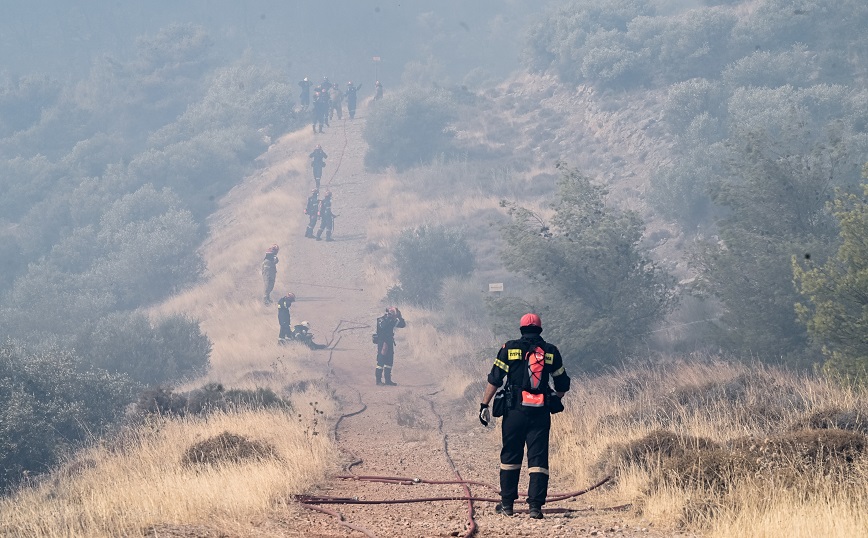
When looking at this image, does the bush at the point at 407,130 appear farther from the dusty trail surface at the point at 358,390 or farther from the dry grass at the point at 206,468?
the dry grass at the point at 206,468

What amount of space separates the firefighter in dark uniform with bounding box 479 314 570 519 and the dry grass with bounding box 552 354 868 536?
107 cm

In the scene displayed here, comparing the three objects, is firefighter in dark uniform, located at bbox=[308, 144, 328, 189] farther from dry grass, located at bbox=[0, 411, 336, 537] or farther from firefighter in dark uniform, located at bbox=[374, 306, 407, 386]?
dry grass, located at bbox=[0, 411, 336, 537]

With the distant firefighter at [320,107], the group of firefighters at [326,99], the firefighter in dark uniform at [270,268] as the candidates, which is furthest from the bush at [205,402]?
the distant firefighter at [320,107]

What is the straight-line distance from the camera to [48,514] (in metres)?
7.47

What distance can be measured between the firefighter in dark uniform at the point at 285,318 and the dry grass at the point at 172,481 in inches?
419

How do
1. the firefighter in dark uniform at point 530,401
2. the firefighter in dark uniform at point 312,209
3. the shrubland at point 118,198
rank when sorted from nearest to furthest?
the firefighter in dark uniform at point 530,401
the shrubland at point 118,198
the firefighter in dark uniform at point 312,209

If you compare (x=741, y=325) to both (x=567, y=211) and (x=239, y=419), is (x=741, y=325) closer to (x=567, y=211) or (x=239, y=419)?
(x=567, y=211)

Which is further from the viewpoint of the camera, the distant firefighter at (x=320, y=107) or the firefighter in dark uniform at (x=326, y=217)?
the distant firefighter at (x=320, y=107)

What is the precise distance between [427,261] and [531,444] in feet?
87.9

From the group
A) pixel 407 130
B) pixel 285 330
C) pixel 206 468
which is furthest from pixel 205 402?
pixel 407 130

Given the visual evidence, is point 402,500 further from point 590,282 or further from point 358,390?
point 590,282

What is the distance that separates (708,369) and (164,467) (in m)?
10.7

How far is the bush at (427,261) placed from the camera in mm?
32875

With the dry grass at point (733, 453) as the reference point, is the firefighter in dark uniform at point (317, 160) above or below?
above
